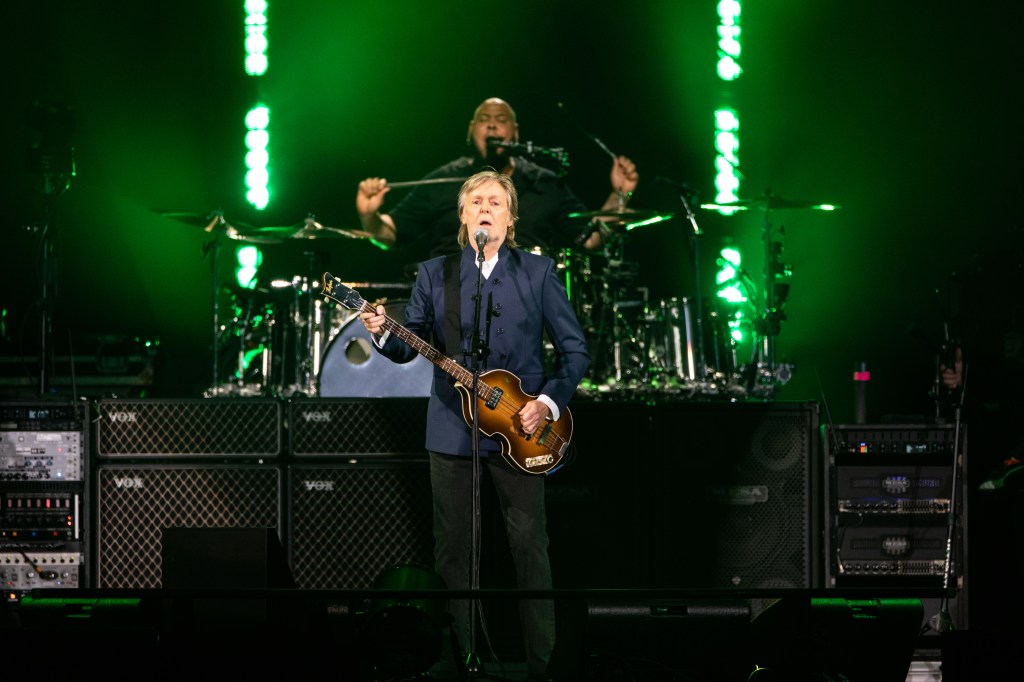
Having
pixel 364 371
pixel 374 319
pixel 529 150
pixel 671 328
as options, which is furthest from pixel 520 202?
pixel 374 319

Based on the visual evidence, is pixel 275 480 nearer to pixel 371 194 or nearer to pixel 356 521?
pixel 356 521

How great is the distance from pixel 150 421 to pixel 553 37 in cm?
541

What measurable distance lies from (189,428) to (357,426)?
0.96 m

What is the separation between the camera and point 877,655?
13.8 feet

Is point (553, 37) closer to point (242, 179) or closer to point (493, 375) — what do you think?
point (242, 179)

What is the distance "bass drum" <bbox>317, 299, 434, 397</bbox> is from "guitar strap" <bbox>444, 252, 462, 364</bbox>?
7.29ft

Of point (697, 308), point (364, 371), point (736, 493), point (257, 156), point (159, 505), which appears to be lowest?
point (159, 505)

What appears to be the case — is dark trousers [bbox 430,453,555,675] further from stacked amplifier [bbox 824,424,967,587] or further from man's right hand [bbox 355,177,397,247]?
man's right hand [bbox 355,177,397,247]

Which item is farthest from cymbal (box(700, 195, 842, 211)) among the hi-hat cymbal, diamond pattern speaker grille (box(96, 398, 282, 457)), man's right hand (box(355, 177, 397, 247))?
diamond pattern speaker grille (box(96, 398, 282, 457))

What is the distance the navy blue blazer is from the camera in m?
5.10

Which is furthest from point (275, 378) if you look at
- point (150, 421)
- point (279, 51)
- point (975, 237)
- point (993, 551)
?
point (975, 237)

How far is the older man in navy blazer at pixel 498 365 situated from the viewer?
5.06 m

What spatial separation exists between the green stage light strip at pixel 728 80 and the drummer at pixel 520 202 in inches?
67.3

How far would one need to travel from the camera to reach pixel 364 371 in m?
7.46
